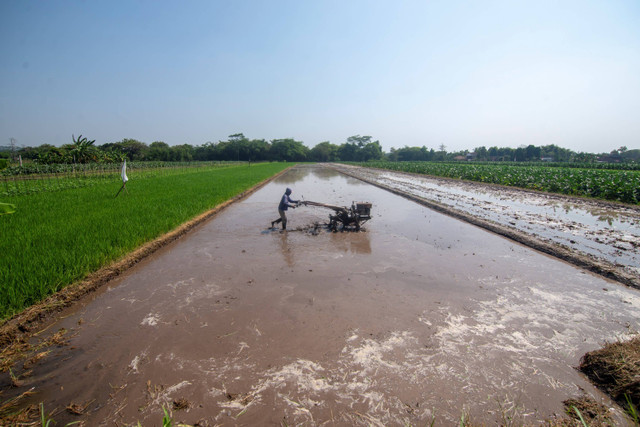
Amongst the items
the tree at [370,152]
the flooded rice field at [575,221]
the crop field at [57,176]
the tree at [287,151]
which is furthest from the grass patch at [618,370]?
the tree at [370,152]

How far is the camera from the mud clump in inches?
100

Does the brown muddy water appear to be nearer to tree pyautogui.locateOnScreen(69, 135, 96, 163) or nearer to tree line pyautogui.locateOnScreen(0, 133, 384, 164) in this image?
tree pyautogui.locateOnScreen(69, 135, 96, 163)

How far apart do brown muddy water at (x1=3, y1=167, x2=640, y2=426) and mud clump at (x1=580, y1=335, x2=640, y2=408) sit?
122 mm

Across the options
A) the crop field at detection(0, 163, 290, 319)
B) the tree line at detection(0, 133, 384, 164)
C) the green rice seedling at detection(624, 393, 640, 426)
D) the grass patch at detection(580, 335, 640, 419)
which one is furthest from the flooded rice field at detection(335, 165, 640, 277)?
the tree line at detection(0, 133, 384, 164)

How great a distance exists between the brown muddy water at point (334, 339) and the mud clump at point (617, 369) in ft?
0.40

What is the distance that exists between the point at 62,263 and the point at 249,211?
23.9ft

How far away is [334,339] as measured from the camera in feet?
11.2

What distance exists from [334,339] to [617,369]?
2.68 metres

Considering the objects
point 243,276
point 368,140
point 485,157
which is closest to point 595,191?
point 243,276

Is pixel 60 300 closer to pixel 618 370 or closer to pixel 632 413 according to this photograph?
pixel 632 413

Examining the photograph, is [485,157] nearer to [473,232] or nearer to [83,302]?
[473,232]

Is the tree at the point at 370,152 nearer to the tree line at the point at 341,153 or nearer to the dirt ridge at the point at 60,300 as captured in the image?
the tree line at the point at 341,153

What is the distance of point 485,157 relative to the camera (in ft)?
356

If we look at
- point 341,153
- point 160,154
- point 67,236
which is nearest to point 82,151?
point 67,236
